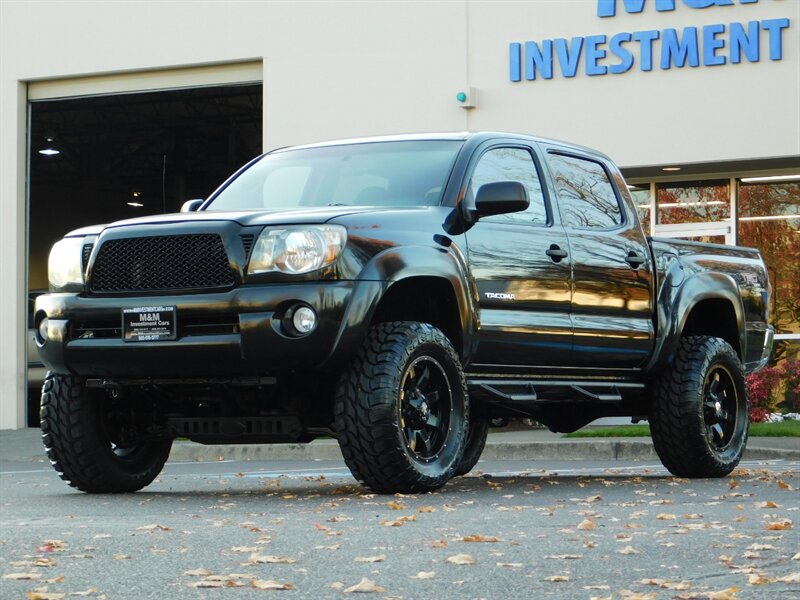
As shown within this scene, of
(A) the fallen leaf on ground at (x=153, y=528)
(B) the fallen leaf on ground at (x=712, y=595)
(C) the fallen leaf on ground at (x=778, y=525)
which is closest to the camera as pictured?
(B) the fallen leaf on ground at (x=712, y=595)

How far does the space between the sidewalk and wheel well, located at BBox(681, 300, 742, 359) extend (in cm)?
272

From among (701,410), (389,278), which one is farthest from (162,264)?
(701,410)

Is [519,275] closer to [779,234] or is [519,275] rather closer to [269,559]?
[269,559]

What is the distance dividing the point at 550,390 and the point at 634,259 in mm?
1099

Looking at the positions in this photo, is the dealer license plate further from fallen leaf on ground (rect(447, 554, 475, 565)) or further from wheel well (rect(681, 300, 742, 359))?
wheel well (rect(681, 300, 742, 359))

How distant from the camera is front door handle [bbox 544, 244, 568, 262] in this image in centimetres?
913

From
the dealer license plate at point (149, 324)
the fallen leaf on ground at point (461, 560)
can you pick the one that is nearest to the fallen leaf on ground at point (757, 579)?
the fallen leaf on ground at point (461, 560)

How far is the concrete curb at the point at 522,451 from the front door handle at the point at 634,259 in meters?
4.06

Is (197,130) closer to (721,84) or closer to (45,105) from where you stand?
(45,105)

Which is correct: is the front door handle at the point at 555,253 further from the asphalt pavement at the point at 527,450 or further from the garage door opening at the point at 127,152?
the garage door opening at the point at 127,152

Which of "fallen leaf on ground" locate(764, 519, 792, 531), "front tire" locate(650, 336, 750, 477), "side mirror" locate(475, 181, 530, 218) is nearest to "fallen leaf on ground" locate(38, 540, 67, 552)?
"fallen leaf on ground" locate(764, 519, 792, 531)

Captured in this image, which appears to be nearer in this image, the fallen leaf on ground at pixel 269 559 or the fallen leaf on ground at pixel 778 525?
Answer: the fallen leaf on ground at pixel 269 559

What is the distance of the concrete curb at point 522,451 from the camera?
14.1m

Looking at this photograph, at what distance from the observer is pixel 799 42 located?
1830cm
